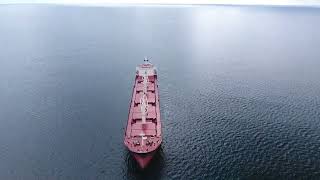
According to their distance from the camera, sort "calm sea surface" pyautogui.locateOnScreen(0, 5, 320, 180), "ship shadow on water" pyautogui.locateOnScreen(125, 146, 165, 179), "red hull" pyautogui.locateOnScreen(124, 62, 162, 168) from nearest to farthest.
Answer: "ship shadow on water" pyautogui.locateOnScreen(125, 146, 165, 179), "red hull" pyautogui.locateOnScreen(124, 62, 162, 168), "calm sea surface" pyautogui.locateOnScreen(0, 5, 320, 180)

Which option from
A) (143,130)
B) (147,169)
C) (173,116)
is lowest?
(147,169)

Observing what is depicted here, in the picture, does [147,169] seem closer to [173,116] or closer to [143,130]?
[143,130]

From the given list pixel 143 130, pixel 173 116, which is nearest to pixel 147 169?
pixel 143 130

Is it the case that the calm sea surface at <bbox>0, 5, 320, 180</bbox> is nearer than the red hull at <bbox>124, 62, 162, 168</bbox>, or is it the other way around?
the red hull at <bbox>124, 62, 162, 168</bbox>

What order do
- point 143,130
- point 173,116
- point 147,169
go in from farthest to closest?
point 173,116, point 143,130, point 147,169

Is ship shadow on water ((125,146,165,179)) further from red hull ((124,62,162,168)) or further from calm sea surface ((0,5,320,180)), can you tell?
red hull ((124,62,162,168))

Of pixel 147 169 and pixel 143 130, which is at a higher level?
pixel 143 130

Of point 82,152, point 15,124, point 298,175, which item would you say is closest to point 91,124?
point 82,152

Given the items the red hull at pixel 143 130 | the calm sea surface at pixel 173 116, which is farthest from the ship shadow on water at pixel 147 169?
the red hull at pixel 143 130

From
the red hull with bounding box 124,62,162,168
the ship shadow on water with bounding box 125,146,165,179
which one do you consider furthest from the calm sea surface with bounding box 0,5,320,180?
the red hull with bounding box 124,62,162,168
